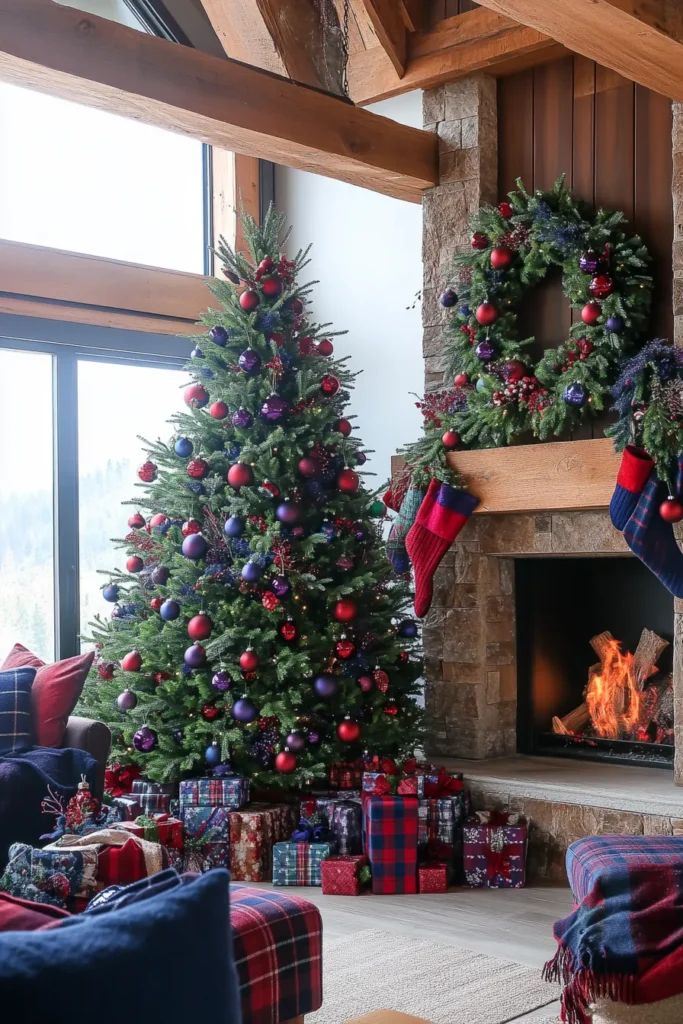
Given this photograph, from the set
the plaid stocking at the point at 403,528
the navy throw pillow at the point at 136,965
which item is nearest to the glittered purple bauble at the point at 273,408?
the plaid stocking at the point at 403,528

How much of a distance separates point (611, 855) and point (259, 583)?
2.01 metres

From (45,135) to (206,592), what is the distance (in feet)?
8.57

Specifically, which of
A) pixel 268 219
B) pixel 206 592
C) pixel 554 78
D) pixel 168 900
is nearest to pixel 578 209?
pixel 554 78

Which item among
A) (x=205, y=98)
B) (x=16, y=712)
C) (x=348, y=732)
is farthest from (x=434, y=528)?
(x=205, y=98)

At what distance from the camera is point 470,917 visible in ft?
12.6

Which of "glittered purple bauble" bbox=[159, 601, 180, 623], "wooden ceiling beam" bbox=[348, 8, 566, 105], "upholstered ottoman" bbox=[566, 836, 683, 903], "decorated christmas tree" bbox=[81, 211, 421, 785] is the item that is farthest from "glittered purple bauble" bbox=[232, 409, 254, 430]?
"upholstered ottoman" bbox=[566, 836, 683, 903]

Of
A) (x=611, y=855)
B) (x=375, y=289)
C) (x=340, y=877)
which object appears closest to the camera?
(x=611, y=855)

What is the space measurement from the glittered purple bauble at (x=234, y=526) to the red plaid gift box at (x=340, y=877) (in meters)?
1.28

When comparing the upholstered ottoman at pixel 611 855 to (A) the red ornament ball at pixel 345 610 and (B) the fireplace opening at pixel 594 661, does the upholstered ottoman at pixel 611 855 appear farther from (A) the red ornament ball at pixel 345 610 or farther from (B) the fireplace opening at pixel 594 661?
(B) the fireplace opening at pixel 594 661

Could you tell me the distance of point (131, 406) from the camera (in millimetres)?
6000

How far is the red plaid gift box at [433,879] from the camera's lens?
4.18m

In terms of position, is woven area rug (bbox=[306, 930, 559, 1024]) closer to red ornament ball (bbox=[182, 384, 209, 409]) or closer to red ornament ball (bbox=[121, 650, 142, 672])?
red ornament ball (bbox=[121, 650, 142, 672])

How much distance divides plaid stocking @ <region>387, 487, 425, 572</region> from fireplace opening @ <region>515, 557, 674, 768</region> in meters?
0.59

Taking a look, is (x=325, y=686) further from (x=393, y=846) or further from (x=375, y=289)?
(x=375, y=289)
